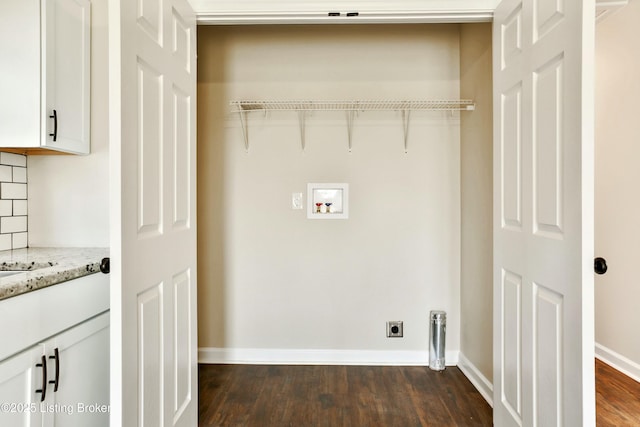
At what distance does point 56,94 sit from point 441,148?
2280mm

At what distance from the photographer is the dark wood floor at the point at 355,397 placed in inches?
78.4

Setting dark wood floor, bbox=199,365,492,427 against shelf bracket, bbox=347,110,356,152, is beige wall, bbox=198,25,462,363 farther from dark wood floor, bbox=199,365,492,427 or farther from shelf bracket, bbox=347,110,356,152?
dark wood floor, bbox=199,365,492,427

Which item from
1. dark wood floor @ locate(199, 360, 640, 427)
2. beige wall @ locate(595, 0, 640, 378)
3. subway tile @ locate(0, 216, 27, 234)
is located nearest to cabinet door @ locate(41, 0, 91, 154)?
subway tile @ locate(0, 216, 27, 234)

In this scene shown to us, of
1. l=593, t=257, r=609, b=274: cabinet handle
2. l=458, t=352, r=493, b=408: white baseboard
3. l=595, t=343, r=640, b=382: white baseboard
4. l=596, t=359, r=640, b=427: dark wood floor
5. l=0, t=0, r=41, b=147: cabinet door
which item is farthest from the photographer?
l=595, t=343, r=640, b=382: white baseboard

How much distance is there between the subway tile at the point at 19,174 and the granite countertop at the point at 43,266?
341mm

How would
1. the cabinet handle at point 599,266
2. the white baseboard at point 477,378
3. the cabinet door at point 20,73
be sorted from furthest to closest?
1. the white baseboard at point 477,378
2. the cabinet door at point 20,73
3. the cabinet handle at point 599,266

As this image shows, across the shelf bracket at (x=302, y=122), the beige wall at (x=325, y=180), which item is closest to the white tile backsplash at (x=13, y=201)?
the beige wall at (x=325, y=180)

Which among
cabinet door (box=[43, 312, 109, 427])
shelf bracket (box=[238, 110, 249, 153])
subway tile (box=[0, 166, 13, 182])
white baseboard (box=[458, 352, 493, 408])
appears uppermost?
shelf bracket (box=[238, 110, 249, 153])

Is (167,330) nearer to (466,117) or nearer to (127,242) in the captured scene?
(127,242)

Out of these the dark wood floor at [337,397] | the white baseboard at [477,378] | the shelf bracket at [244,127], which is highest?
the shelf bracket at [244,127]

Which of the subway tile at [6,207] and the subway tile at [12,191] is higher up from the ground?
the subway tile at [12,191]

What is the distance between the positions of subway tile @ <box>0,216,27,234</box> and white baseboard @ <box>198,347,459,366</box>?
142cm

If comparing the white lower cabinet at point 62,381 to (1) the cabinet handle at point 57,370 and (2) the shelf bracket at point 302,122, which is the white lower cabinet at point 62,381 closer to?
(1) the cabinet handle at point 57,370

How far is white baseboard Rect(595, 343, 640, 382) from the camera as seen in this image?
245 centimetres
